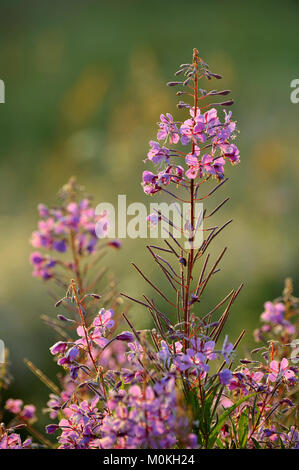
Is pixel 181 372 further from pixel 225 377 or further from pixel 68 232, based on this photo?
pixel 68 232

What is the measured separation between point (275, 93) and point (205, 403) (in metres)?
7.50

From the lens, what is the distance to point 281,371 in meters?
1.51

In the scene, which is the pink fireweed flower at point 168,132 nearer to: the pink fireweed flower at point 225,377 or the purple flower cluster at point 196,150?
the purple flower cluster at point 196,150

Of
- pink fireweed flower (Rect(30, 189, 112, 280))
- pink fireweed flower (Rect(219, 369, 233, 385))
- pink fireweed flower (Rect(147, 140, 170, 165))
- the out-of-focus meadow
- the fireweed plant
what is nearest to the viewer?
the fireweed plant

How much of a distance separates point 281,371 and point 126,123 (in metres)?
5.69

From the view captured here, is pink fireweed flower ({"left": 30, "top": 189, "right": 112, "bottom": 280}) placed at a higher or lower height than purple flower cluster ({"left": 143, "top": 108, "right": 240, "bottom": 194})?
lower

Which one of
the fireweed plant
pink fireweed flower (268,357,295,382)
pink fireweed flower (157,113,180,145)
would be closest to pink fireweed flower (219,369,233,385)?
the fireweed plant

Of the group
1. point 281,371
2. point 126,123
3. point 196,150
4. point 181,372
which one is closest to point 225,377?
point 181,372

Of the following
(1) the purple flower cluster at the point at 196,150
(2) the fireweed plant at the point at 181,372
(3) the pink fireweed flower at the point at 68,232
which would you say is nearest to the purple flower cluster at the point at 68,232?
(3) the pink fireweed flower at the point at 68,232

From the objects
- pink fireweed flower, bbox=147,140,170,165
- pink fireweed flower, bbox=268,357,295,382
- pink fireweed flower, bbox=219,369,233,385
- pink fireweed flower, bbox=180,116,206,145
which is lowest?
pink fireweed flower, bbox=268,357,295,382

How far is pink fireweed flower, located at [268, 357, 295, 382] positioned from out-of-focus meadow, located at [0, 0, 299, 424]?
1.44 m

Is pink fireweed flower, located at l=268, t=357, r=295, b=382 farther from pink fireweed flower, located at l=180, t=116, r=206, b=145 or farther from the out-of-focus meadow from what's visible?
the out-of-focus meadow

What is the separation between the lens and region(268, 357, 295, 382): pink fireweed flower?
1496 millimetres

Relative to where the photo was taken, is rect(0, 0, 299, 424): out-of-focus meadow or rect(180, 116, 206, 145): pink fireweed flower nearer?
rect(180, 116, 206, 145): pink fireweed flower
